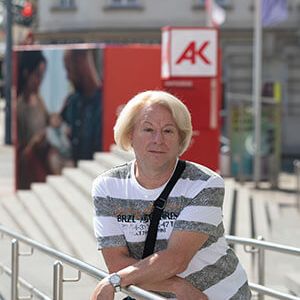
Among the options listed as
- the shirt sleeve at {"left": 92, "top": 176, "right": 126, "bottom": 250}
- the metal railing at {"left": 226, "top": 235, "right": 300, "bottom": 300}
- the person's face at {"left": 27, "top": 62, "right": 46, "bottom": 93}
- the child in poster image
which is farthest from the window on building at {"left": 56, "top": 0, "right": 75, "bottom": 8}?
the shirt sleeve at {"left": 92, "top": 176, "right": 126, "bottom": 250}

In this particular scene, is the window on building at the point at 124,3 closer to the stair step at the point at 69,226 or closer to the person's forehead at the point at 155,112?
the stair step at the point at 69,226

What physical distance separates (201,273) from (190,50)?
9.94 meters

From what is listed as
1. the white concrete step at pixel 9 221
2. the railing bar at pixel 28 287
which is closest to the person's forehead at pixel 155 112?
the railing bar at pixel 28 287

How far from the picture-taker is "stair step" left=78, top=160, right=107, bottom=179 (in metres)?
14.8

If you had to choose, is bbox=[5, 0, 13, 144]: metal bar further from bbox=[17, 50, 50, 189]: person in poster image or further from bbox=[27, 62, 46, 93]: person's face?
bbox=[27, 62, 46, 93]: person's face

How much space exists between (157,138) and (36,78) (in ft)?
45.8

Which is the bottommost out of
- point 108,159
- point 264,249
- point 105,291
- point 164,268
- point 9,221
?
point 9,221

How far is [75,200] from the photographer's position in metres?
13.6

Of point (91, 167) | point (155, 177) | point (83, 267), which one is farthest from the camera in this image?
point (91, 167)

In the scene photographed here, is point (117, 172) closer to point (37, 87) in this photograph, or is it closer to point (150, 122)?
point (150, 122)

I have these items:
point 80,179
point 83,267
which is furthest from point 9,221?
point 83,267

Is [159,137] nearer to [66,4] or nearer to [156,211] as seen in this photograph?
[156,211]

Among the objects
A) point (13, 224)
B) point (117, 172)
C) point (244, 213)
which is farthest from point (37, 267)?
point (13, 224)

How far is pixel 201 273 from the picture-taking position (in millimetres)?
3941
